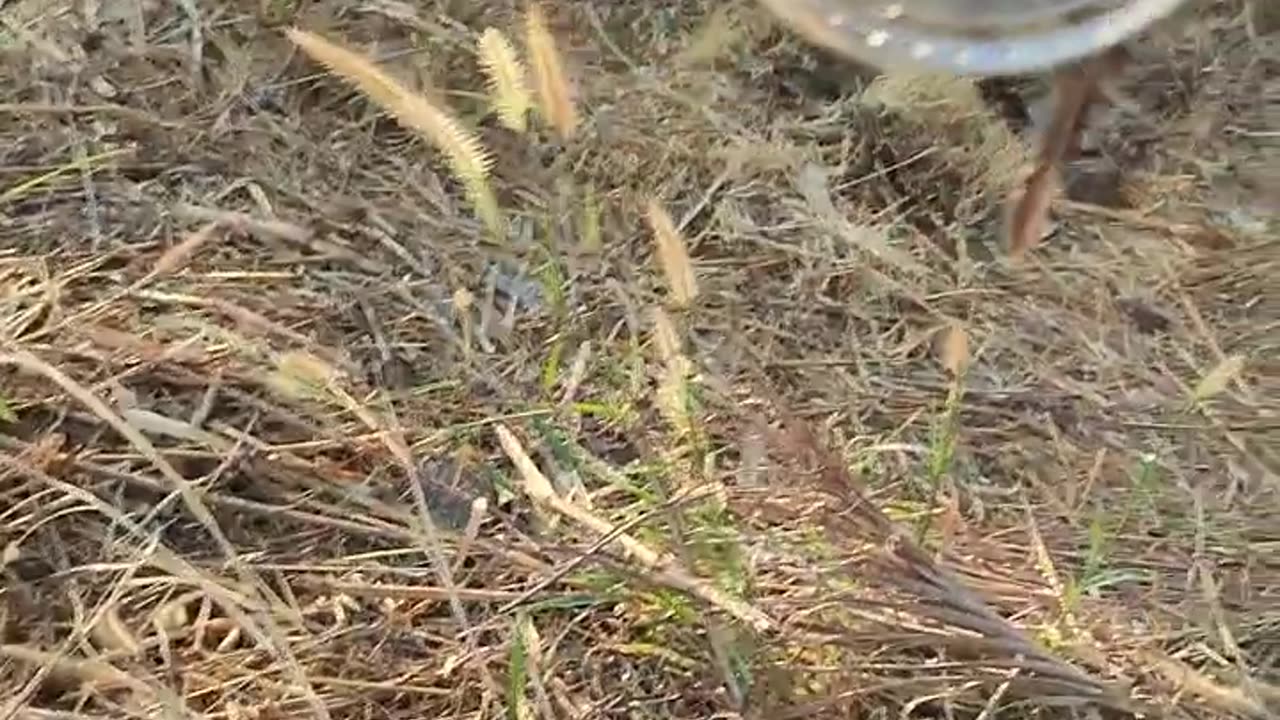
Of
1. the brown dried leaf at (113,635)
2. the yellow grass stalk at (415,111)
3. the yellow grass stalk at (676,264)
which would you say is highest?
the yellow grass stalk at (415,111)

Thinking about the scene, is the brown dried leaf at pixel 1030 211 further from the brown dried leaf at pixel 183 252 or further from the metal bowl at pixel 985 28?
the brown dried leaf at pixel 183 252

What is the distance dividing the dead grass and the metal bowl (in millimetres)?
194

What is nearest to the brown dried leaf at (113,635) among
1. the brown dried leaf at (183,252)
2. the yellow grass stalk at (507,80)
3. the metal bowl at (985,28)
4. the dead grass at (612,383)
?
the dead grass at (612,383)

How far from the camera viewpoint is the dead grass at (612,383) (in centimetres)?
123

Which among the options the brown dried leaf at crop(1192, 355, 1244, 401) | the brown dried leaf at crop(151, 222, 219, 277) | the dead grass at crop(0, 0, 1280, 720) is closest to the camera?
the dead grass at crop(0, 0, 1280, 720)

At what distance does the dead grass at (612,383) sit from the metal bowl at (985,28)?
19cm

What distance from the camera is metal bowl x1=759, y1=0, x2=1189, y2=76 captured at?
1.41m

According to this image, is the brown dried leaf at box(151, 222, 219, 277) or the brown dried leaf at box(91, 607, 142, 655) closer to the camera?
the brown dried leaf at box(91, 607, 142, 655)

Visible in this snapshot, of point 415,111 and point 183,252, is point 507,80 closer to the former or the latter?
point 415,111

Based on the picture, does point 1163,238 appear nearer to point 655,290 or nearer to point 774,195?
point 774,195

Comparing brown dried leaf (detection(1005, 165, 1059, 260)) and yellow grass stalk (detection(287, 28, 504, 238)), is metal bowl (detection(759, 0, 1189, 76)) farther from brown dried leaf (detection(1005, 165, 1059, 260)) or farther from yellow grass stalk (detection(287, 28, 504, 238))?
yellow grass stalk (detection(287, 28, 504, 238))

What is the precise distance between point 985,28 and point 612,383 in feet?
1.33

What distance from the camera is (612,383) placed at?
146 cm

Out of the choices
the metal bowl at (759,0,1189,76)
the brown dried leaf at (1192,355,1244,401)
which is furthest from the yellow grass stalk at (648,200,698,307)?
the brown dried leaf at (1192,355,1244,401)
